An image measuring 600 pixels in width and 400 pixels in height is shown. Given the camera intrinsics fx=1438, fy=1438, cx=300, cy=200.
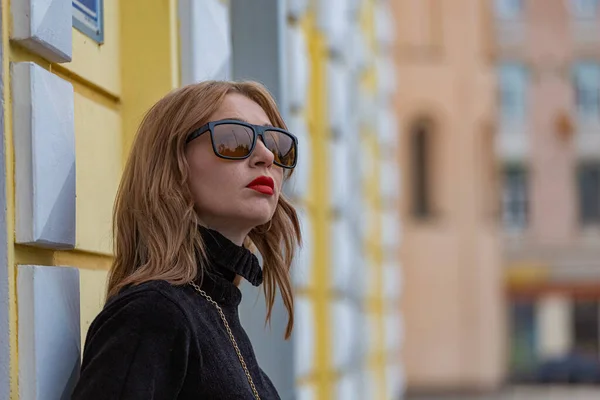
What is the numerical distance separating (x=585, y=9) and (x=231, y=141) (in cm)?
3529

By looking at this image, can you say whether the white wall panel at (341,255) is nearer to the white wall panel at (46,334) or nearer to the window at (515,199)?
the white wall panel at (46,334)

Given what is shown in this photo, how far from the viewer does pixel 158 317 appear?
8.03 ft

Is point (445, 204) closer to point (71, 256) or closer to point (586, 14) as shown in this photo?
point (586, 14)

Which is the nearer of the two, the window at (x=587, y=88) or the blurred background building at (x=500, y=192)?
the blurred background building at (x=500, y=192)

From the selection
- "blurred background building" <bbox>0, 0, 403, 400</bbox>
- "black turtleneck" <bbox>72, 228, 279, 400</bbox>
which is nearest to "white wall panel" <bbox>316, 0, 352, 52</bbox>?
"blurred background building" <bbox>0, 0, 403, 400</bbox>

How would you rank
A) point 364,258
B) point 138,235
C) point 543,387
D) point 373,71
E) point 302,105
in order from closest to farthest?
1. point 138,235
2. point 302,105
3. point 364,258
4. point 373,71
5. point 543,387

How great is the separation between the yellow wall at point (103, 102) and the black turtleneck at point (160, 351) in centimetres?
42

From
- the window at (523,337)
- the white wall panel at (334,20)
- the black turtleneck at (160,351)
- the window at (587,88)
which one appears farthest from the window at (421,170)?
the black turtleneck at (160,351)

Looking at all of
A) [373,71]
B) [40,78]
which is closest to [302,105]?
[40,78]

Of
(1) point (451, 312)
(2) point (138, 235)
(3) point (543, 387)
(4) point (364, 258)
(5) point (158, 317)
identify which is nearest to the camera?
(5) point (158, 317)

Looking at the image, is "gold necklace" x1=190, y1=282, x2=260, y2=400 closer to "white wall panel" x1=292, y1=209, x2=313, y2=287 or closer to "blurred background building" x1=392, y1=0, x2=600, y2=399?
"white wall panel" x1=292, y1=209, x2=313, y2=287

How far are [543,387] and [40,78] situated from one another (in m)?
32.0

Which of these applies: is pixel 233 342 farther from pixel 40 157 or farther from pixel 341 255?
pixel 341 255

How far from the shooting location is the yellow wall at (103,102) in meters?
3.22
